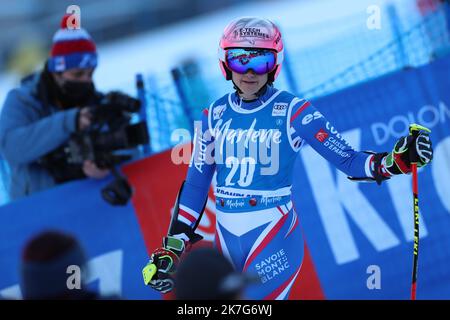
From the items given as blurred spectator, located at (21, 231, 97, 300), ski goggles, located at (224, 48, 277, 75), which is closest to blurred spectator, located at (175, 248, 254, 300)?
blurred spectator, located at (21, 231, 97, 300)

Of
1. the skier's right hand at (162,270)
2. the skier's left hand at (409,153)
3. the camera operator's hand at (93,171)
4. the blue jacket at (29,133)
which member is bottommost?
the skier's right hand at (162,270)

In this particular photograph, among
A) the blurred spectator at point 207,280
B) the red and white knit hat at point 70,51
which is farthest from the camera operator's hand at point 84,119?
the blurred spectator at point 207,280

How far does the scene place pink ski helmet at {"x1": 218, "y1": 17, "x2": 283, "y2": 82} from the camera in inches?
187

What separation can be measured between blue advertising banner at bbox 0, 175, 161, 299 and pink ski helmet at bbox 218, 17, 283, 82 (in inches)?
76.3

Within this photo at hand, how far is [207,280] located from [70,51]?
3495 mm

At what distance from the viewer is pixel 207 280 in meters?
3.02

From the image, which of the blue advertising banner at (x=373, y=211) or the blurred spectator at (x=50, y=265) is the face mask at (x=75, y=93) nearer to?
the blue advertising banner at (x=373, y=211)

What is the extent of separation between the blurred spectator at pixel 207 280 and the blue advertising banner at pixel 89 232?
11.0 feet

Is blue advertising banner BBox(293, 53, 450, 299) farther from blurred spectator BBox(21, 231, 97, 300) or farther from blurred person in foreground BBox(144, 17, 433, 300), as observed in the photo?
blurred spectator BBox(21, 231, 97, 300)

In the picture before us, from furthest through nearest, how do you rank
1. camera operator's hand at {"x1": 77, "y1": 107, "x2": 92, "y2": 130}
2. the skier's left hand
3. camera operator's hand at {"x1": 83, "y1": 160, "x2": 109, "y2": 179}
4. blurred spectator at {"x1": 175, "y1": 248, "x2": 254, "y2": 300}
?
camera operator's hand at {"x1": 83, "y1": 160, "x2": 109, "y2": 179}
camera operator's hand at {"x1": 77, "y1": 107, "x2": 92, "y2": 130}
the skier's left hand
blurred spectator at {"x1": 175, "y1": 248, "x2": 254, "y2": 300}

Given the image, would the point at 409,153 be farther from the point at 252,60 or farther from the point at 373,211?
the point at 373,211

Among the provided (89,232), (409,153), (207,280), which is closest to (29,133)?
(89,232)

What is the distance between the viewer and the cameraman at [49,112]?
600 centimetres

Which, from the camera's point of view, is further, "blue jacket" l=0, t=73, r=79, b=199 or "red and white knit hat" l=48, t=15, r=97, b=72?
"red and white knit hat" l=48, t=15, r=97, b=72
